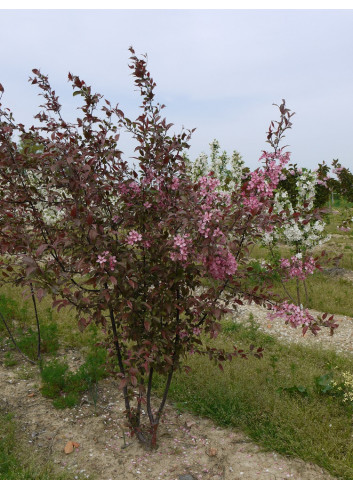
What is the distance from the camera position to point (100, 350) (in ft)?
16.2

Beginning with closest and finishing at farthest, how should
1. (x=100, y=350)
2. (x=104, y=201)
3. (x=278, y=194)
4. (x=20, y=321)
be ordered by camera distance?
(x=104, y=201)
(x=100, y=350)
(x=20, y=321)
(x=278, y=194)

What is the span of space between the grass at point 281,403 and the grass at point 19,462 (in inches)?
52.4

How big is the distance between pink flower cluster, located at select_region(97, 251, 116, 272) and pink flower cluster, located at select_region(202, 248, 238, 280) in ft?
2.05

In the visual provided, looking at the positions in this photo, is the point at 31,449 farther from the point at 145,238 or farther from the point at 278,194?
the point at 278,194

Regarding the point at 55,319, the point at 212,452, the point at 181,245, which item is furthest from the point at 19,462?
the point at 55,319

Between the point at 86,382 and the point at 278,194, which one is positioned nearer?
the point at 86,382

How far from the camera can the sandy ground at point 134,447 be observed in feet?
10.5

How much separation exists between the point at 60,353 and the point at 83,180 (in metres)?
3.25

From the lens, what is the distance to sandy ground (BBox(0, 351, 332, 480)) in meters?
3.21

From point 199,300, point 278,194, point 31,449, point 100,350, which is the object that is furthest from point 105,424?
point 278,194

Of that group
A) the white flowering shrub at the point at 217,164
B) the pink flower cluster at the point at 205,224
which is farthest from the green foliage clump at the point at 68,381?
the white flowering shrub at the point at 217,164

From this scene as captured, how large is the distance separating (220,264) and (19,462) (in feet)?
7.63

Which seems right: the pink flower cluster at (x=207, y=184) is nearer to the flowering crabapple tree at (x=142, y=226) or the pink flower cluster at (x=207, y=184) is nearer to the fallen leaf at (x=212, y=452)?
the flowering crabapple tree at (x=142, y=226)

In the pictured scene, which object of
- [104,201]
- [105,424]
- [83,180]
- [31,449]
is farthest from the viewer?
[105,424]
